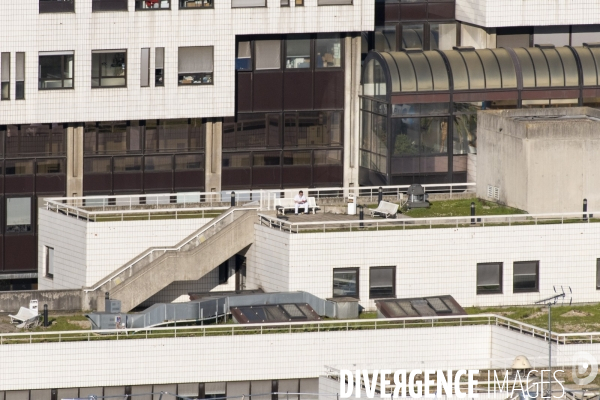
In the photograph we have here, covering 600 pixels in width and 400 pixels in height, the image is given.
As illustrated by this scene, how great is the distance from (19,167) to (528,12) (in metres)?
24.0

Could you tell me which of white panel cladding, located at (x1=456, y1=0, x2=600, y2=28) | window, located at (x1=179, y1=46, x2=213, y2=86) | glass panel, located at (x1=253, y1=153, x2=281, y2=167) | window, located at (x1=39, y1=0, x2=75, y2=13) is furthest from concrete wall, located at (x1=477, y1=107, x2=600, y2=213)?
window, located at (x1=39, y1=0, x2=75, y2=13)

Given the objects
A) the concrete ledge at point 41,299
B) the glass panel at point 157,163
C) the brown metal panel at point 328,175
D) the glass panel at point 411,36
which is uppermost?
the glass panel at point 411,36

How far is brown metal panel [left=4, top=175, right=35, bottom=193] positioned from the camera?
92125mm

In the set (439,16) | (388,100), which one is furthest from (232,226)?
(439,16)

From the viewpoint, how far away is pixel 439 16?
99.1 meters

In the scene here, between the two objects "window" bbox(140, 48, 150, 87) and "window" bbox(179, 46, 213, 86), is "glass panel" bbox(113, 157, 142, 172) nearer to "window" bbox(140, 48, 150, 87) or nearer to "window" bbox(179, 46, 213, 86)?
"window" bbox(140, 48, 150, 87)

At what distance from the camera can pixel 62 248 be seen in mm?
85688

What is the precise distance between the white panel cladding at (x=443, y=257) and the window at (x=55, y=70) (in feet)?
43.8

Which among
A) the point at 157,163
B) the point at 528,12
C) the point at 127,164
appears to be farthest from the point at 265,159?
the point at 528,12

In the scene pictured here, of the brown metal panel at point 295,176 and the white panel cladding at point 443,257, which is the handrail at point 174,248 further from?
the brown metal panel at point 295,176

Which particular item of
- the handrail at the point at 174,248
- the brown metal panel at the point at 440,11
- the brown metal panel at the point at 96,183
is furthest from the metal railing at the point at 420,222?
the brown metal panel at the point at 440,11

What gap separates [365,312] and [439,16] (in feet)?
73.7

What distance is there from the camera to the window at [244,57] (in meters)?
94.8

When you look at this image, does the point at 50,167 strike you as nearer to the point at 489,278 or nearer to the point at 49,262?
the point at 49,262
